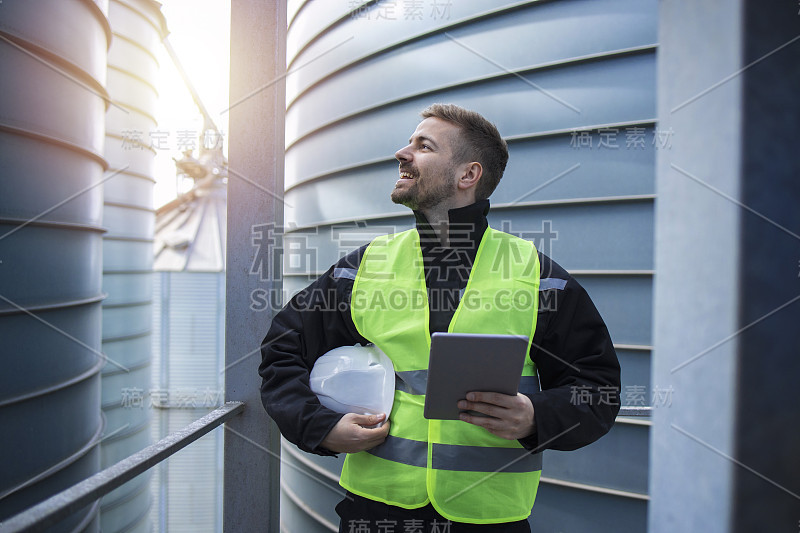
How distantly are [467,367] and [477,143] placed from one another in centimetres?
79

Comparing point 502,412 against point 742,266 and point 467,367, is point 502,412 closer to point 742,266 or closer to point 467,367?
point 467,367

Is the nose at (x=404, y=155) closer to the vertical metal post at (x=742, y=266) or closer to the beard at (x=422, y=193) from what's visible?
the beard at (x=422, y=193)

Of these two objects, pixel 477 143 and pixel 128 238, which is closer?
pixel 477 143

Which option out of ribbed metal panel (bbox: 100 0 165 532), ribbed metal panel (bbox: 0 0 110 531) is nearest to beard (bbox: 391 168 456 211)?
ribbed metal panel (bbox: 0 0 110 531)

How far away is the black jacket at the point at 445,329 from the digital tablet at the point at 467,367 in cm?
19

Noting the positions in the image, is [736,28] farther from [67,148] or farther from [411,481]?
[67,148]

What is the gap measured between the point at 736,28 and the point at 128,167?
5576 millimetres

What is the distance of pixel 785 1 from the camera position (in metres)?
1.07

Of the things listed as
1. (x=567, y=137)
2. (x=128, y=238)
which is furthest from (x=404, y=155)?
(x=128, y=238)

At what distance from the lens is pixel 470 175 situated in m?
1.57

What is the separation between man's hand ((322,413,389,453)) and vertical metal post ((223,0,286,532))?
19.7 inches

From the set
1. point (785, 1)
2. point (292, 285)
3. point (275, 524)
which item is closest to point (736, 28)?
point (785, 1)

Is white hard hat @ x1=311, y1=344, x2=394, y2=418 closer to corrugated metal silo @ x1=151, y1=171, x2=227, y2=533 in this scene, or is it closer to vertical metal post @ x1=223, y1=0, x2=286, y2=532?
vertical metal post @ x1=223, y1=0, x2=286, y2=532

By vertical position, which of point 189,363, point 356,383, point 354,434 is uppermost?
point 356,383
